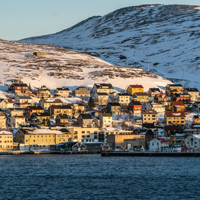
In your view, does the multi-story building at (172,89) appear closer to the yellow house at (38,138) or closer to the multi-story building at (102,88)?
the multi-story building at (102,88)

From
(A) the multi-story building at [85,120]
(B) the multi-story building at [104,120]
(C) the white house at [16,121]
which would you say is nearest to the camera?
(C) the white house at [16,121]

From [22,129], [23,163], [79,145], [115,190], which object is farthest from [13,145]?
[115,190]

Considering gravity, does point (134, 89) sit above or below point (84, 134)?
above

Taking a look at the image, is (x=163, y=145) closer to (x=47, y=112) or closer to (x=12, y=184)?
(x=47, y=112)

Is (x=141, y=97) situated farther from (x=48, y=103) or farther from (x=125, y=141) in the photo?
(x=125, y=141)

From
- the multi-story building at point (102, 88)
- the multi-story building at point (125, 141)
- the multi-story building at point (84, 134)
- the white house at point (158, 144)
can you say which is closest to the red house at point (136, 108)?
the multi-story building at point (102, 88)

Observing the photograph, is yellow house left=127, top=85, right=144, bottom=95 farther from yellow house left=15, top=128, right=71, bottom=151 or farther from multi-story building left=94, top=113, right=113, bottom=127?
yellow house left=15, top=128, right=71, bottom=151

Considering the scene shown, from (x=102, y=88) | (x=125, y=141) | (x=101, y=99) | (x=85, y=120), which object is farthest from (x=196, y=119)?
(x=102, y=88)

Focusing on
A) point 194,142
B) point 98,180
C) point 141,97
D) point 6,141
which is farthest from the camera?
point 141,97
